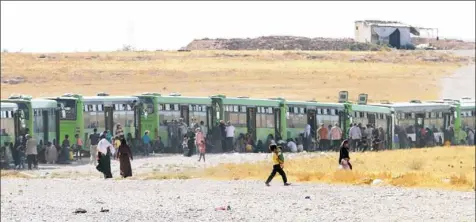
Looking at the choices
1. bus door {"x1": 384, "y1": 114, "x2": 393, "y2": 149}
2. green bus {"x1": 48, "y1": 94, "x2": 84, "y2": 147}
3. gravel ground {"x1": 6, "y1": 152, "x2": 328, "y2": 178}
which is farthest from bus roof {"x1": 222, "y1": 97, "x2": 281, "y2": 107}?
green bus {"x1": 48, "y1": 94, "x2": 84, "y2": 147}

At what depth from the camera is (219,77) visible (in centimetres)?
7700

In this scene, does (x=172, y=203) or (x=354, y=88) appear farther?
(x=354, y=88)

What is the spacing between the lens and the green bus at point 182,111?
46.2 m

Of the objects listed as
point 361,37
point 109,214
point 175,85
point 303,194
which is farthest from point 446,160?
point 175,85

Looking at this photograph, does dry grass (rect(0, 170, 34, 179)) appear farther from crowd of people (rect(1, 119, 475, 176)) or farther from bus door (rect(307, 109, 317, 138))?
bus door (rect(307, 109, 317, 138))

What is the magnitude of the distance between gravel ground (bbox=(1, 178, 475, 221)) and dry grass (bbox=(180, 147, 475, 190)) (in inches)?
59.3

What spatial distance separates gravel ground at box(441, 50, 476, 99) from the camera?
241ft

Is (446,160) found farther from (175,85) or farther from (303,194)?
(175,85)

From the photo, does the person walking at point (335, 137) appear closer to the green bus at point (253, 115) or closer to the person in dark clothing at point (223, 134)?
the green bus at point (253, 115)

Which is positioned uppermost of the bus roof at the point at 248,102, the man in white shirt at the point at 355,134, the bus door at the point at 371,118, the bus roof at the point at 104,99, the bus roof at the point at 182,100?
the bus roof at the point at 104,99

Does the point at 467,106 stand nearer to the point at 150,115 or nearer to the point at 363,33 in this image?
the point at 363,33

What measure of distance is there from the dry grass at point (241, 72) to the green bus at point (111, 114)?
23.9 metres

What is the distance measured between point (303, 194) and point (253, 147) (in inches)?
770

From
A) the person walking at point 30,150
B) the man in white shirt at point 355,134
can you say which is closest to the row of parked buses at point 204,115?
the person walking at point 30,150
